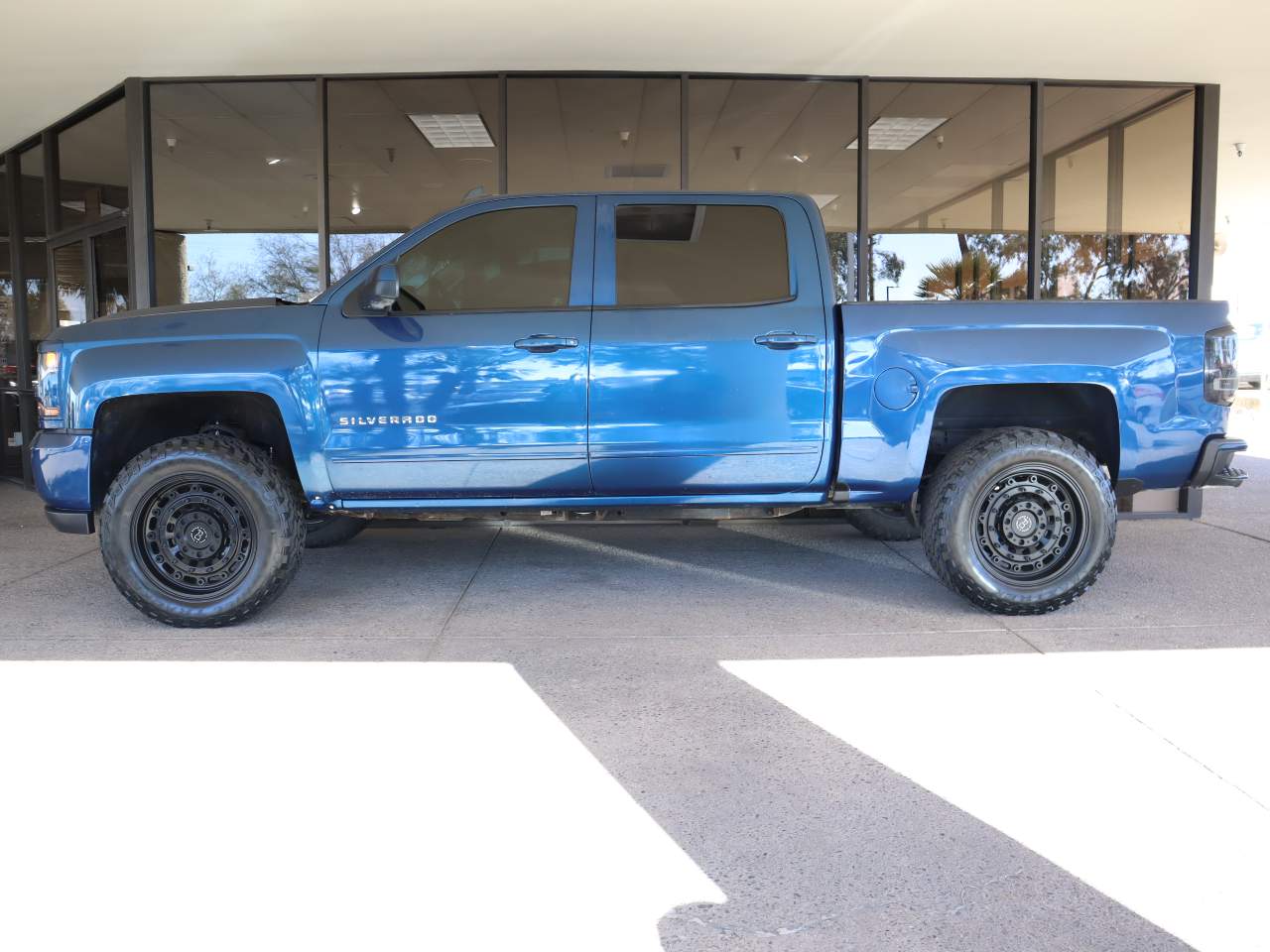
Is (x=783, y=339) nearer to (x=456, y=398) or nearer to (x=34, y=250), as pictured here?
(x=456, y=398)

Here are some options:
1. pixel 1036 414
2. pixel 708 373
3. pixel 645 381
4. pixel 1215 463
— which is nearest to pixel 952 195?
pixel 1036 414

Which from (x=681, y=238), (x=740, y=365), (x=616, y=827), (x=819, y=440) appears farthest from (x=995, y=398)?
(x=616, y=827)

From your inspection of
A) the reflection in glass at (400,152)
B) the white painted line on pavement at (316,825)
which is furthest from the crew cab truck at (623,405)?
the reflection in glass at (400,152)

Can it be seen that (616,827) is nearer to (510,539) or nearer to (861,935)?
(861,935)

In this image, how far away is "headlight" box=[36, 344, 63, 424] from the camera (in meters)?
4.55

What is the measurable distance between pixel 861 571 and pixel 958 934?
148 inches

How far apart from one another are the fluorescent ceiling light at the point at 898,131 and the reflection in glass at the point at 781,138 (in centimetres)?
37

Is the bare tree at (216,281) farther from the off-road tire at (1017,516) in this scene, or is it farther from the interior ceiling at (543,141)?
the off-road tire at (1017,516)

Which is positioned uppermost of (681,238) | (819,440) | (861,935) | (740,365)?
(681,238)

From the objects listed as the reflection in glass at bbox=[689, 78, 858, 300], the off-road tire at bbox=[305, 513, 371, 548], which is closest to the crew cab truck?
the off-road tire at bbox=[305, 513, 371, 548]

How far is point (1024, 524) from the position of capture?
4.66 metres

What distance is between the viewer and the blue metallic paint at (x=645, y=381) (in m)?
4.45

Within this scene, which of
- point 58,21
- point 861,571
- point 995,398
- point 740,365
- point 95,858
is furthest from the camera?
point 58,21

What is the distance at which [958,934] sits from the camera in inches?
85.7
